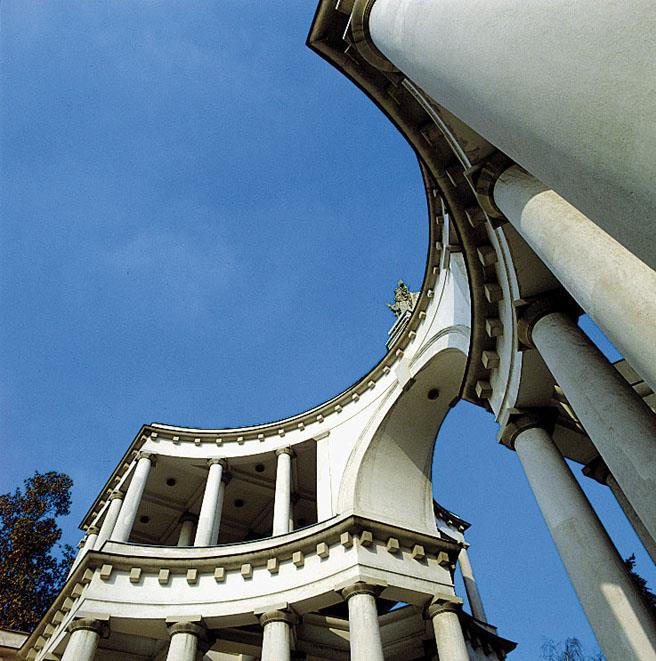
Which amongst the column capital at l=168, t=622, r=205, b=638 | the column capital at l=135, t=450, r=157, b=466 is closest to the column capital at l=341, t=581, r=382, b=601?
the column capital at l=168, t=622, r=205, b=638

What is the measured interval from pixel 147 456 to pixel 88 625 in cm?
737

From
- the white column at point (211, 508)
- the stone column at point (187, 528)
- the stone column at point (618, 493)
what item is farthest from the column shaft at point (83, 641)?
the stone column at point (618, 493)

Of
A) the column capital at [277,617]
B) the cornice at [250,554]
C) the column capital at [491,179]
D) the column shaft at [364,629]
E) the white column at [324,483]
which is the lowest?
the column shaft at [364,629]

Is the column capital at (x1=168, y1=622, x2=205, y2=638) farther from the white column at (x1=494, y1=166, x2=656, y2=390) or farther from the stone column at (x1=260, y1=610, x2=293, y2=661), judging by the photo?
the white column at (x1=494, y1=166, x2=656, y2=390)

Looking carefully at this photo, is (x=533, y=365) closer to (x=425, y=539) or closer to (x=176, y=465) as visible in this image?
(x=425, y=539)

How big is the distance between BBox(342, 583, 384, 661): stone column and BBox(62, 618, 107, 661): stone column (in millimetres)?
6927

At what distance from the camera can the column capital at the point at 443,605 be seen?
1445 centimetres

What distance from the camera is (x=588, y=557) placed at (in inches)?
302

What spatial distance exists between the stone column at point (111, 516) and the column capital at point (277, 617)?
723 centimetres

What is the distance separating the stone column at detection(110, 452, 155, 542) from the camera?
17986 millimetres

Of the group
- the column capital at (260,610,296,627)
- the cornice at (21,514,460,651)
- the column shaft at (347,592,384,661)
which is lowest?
the column shaft at (347,592,384,661)

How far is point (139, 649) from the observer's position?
671 inches

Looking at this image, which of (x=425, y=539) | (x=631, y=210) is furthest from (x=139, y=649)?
(x=631, y=210)

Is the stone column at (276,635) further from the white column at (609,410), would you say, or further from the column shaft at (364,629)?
the white column at (609,410)
